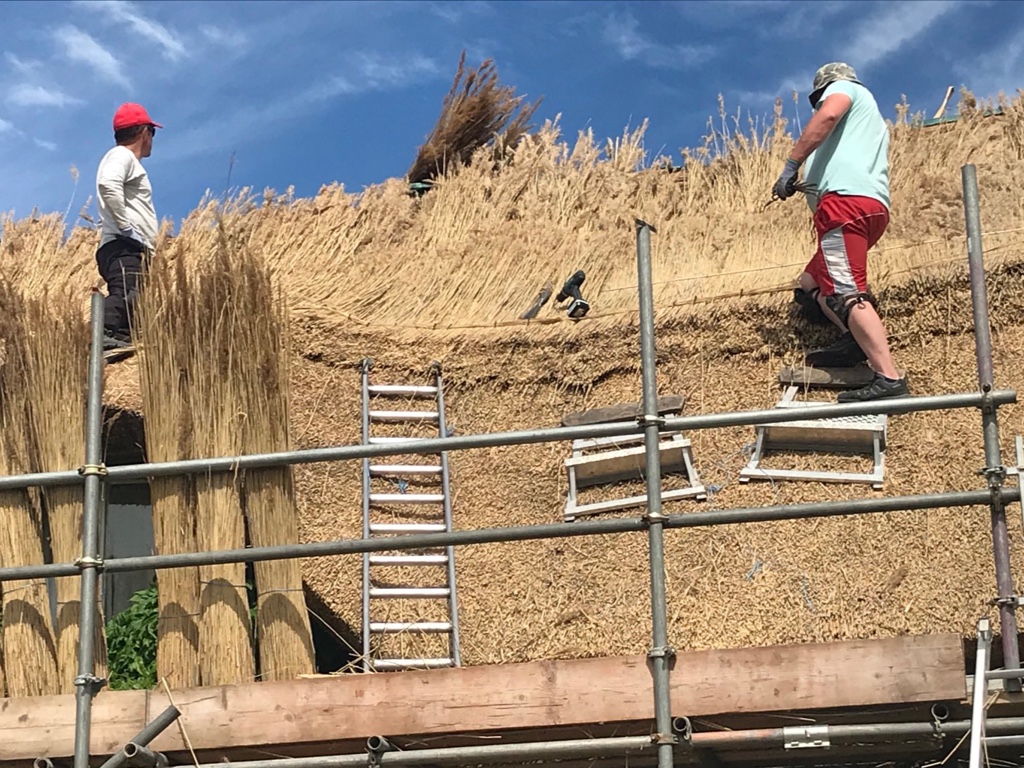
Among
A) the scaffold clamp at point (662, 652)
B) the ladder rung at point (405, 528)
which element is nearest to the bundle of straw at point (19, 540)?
the ladder rung at point (405, 528)

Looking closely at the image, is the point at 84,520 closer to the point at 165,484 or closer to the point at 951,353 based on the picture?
the point at 165,484

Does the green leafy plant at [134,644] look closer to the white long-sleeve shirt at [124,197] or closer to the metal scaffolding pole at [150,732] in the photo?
the metal scaffolding pole at [150,732]

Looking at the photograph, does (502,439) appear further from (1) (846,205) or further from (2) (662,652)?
(1) (846,205)

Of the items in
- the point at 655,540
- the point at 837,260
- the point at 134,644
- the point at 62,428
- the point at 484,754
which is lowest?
the point at 484,754

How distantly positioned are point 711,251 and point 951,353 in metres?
1.32

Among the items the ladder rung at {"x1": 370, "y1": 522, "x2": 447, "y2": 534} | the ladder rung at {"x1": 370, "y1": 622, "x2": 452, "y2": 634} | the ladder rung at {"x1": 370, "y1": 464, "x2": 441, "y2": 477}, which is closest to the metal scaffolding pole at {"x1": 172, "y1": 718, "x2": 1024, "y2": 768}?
the ladder rung at {"x1": 370, "y1": 622, "x2": 452, "y2": 634}

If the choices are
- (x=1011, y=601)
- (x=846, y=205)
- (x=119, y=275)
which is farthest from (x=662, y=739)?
(x=119, y=275)

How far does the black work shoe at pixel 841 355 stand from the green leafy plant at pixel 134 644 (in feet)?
8.86

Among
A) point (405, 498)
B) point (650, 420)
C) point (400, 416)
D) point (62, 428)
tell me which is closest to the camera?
point (650, 420)

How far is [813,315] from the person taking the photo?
5828mm

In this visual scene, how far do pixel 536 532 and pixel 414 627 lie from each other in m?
1.41

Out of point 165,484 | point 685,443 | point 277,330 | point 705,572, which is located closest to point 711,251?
point 685,443

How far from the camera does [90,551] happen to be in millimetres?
4297

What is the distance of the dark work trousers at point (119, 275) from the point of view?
610cm
